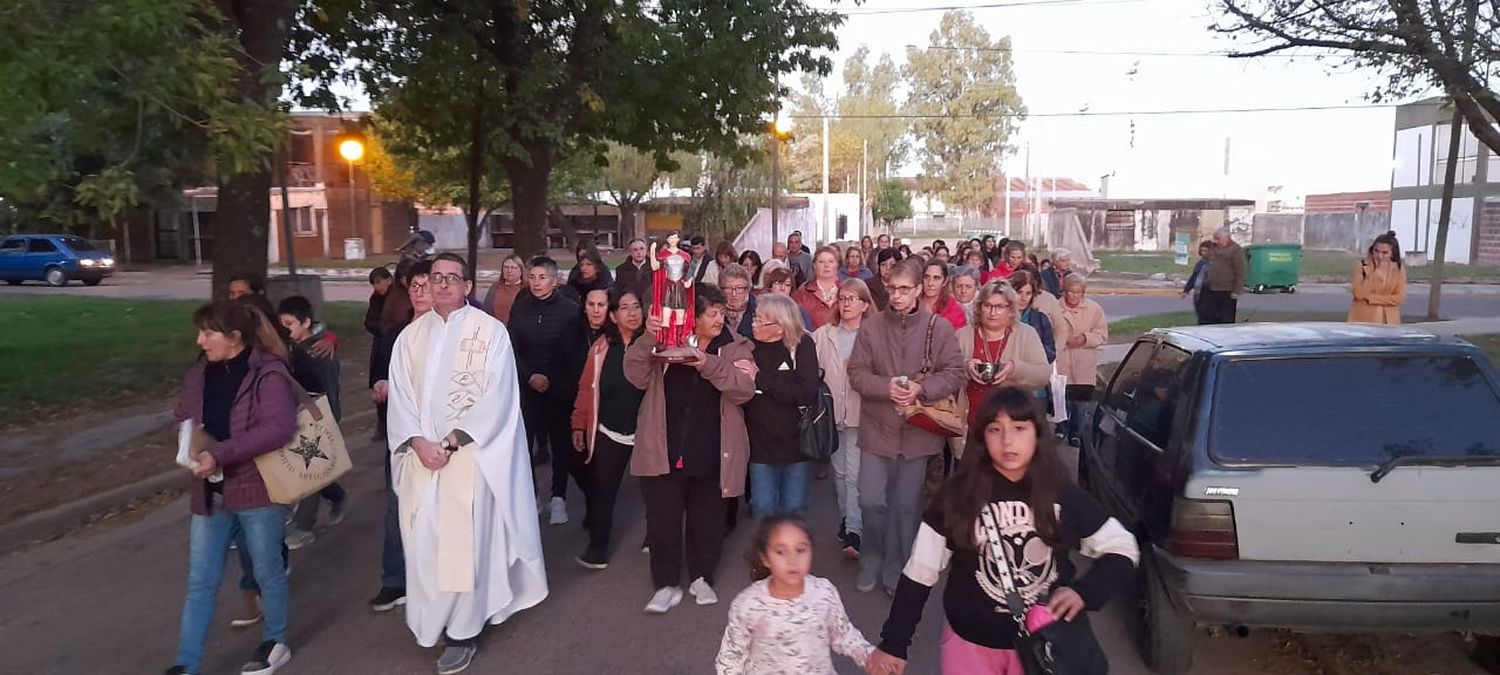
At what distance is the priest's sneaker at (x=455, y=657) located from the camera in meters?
4.98

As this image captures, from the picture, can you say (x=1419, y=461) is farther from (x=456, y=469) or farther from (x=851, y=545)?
(x=456, y=469)

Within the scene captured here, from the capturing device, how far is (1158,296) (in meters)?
29.9

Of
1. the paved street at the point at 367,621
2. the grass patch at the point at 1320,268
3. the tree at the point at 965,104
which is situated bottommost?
the paved street at the point at 367,621

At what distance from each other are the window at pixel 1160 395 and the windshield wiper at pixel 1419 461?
0.81 metres

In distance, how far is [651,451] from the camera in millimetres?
5777

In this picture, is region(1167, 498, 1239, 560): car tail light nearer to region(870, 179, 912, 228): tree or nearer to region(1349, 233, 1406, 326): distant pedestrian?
region(1349, 233, 1406, 326): distant pedestrian

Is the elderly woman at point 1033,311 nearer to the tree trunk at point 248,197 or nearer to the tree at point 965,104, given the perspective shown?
the tree trunk at point 248,197

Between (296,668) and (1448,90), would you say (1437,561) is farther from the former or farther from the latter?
(1448,90)

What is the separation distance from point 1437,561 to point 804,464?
3013mm

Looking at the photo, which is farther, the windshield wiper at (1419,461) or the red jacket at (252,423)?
the red jacket at (252,423)

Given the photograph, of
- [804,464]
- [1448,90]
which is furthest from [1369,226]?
[804,464]

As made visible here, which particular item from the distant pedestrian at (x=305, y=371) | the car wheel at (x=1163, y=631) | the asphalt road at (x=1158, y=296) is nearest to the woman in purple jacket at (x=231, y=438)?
the distant pedestrian at (x=305, y=371)

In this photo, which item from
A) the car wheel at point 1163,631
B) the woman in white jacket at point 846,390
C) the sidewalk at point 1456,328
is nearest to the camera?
the car wheel at point 1163,631

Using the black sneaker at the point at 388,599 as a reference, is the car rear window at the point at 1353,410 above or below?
above
